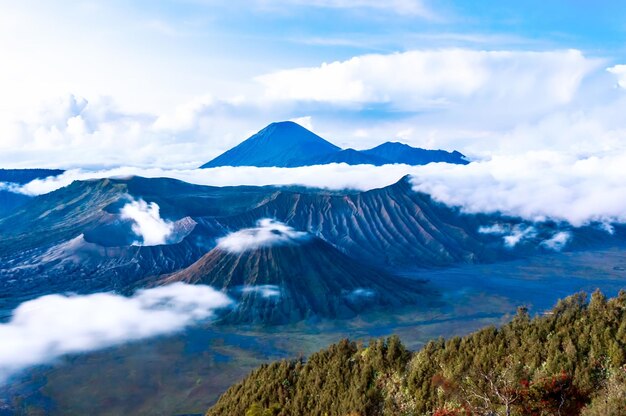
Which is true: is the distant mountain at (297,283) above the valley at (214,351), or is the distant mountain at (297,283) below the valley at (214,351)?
above

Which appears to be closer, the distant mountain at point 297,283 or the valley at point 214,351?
the valley at point 214,351

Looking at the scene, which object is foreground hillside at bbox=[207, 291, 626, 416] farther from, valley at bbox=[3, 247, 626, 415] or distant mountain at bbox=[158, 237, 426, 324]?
distant mountain at bbox=[158, 237, 426, 324]

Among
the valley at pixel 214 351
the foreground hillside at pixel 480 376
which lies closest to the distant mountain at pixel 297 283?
the valley at pixel 214 351

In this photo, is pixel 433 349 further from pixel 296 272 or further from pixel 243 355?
pixel 296 272

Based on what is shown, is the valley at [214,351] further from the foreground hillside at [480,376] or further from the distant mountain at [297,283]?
the foreground hillside at [480,376]

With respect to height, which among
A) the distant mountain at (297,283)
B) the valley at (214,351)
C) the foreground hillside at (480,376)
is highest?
the foreground hillside at (480,376)

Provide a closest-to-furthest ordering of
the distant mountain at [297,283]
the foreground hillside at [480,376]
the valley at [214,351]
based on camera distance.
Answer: the foreground hillside at [480,376]
the valley at [214,351]
the distant mountain at [297,283]
